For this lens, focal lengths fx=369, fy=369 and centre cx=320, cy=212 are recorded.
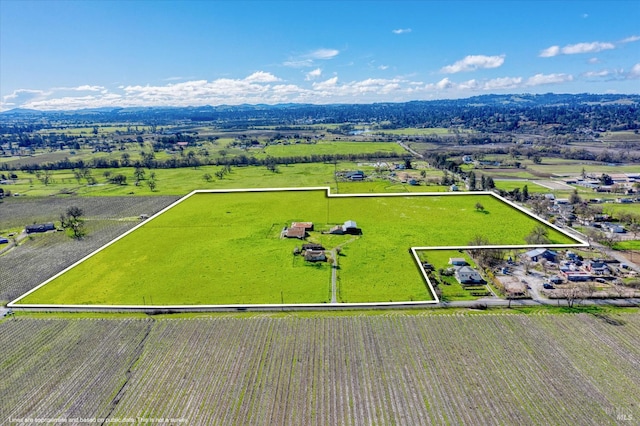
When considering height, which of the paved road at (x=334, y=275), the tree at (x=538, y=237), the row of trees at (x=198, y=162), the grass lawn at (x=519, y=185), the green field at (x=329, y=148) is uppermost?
the green field at (x=329, y=148)

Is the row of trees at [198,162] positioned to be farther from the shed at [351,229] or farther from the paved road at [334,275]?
the paved road at [334,275]

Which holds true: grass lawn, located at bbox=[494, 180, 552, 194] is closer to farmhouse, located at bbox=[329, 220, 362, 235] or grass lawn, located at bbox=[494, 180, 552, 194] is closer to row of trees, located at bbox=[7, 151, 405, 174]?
row of trees, located at bbox=[7, 151, 405, 174]

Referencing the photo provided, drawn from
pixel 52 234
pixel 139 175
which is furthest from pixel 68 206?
pixel 139 175

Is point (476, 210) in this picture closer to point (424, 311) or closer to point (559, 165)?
point (424, 311)

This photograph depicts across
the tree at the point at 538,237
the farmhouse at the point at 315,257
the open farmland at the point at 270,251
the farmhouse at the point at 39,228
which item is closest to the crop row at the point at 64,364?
the open farmland at the point at 270,251

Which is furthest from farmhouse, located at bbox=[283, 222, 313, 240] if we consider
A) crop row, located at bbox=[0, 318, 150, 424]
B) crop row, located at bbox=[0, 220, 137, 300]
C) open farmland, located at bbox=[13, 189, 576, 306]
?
crop row, located at bbox=[0, 220, 137, 300]
